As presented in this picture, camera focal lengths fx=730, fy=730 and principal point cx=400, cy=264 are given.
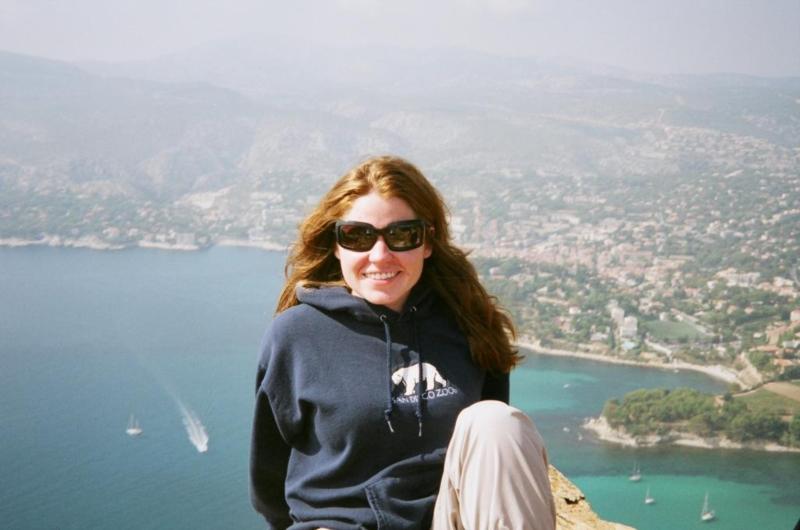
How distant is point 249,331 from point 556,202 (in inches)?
684

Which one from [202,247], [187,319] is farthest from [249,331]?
[202,247]

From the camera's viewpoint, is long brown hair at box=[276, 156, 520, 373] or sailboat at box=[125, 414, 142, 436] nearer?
long brown hair at box=[276, 156, 520, 373]

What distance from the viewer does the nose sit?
3.69ft

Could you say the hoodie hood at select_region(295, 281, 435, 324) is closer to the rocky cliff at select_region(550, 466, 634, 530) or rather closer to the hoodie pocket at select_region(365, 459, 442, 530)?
the hoodie pocket at select_region(365, 459, 442, 530)

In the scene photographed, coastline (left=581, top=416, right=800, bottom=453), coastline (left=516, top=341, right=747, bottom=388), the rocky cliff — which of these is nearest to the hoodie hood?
the rocky cliff

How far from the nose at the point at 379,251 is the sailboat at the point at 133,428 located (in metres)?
17.0

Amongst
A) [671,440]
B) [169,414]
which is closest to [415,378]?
[671,440]

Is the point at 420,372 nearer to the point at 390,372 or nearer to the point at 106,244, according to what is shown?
the point at 390,372

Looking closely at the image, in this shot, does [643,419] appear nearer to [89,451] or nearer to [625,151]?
[89,451]

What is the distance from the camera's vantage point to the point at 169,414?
18047 mm

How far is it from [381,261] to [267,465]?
1.27 feet

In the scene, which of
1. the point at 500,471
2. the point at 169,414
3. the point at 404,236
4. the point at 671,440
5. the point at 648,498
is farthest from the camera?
the point at 169,414

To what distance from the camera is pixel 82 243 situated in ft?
90.1

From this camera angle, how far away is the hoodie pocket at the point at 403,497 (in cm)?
103
